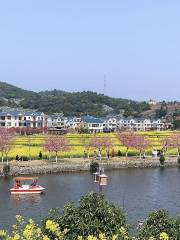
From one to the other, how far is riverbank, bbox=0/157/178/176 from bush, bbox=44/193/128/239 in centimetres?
3469

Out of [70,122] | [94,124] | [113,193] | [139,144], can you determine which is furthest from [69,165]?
[70,122]

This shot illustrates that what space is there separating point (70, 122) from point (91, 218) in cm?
11979

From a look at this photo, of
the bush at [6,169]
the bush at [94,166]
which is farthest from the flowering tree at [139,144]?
the bush at [6,169]

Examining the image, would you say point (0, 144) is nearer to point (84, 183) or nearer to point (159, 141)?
point (84, 183)

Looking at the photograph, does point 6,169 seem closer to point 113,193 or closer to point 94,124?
point 113,193

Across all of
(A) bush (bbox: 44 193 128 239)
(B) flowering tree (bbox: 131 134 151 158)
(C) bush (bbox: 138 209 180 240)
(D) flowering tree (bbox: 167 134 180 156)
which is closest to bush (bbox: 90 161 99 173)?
(B) flowering tree (bbox: 131 134 151 158)

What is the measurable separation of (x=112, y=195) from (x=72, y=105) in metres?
143

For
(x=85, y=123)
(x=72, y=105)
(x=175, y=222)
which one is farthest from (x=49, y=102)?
(x=175, y=222)

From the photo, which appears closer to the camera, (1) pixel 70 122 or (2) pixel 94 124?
(2) pixel 94 124

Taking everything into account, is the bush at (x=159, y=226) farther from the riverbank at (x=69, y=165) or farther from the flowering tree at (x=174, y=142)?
the flowering tree at (x=174, y=142)

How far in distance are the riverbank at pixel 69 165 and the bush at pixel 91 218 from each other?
114 feet

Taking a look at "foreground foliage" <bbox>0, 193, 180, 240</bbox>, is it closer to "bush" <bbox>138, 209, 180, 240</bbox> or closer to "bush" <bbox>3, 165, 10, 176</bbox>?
"bush" <bbox>138, 209, 180, 240</bbox>

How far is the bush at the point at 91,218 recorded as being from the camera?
52.0 feet

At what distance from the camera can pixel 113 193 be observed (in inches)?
1598
